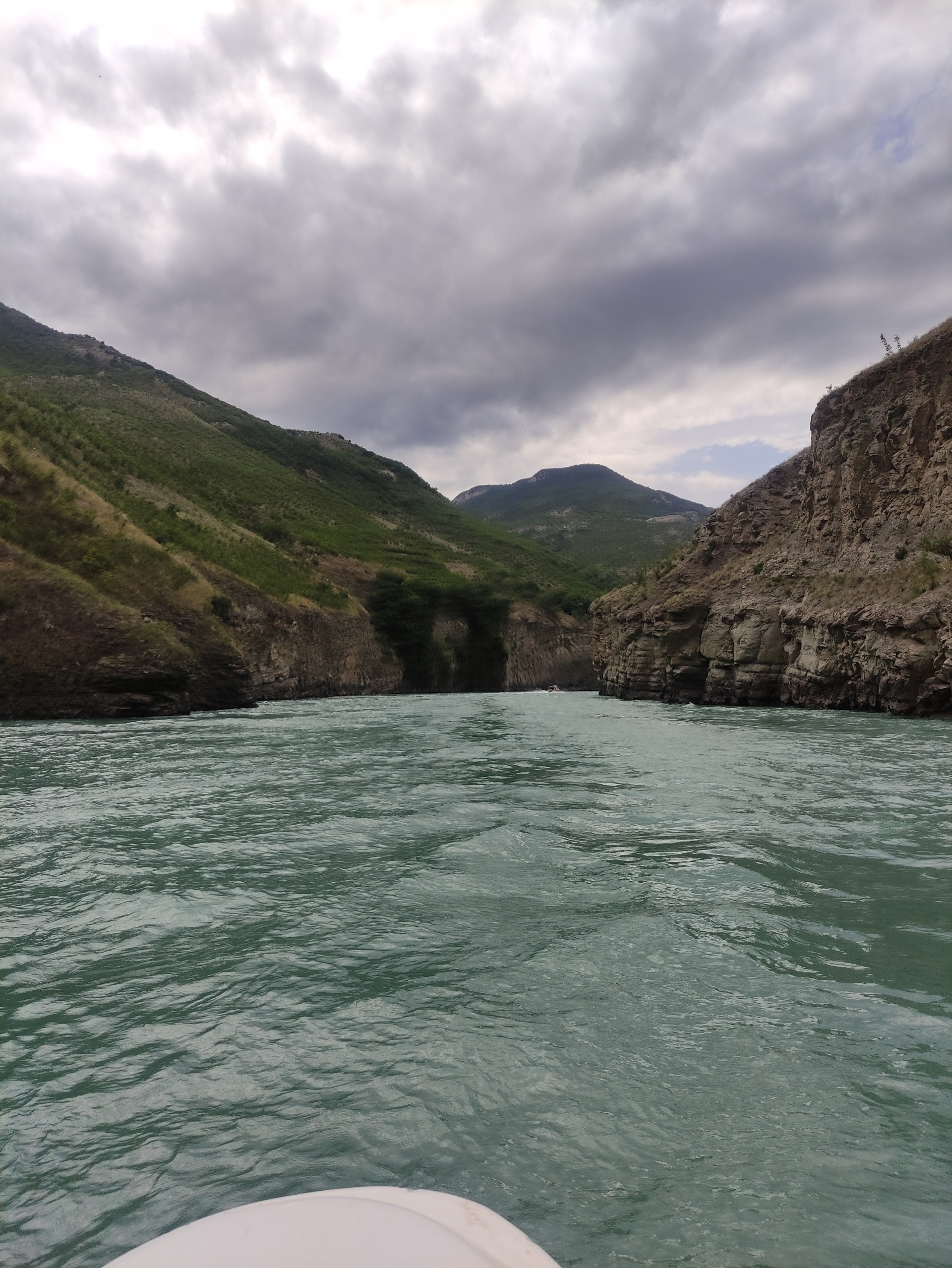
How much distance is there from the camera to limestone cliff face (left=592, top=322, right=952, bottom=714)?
19484 millimetres

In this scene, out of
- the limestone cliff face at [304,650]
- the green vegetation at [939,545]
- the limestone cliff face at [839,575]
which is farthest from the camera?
the limestone cliff face at [304,650]

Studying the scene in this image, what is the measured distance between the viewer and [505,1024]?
3.18 meters

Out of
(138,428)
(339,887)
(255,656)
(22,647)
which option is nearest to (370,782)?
→ (339,887)

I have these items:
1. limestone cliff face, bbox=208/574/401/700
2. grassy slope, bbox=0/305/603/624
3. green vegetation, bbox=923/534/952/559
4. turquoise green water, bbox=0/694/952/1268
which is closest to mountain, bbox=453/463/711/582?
grassy slope, bbox=0/305/603/624

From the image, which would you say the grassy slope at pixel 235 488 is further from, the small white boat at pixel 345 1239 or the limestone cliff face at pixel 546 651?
the small white boat at pixel 345 1239

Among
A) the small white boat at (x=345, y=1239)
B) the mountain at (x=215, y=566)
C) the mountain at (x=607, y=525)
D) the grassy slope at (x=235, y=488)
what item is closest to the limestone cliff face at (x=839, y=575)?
the mountain at (x=215, y=566)

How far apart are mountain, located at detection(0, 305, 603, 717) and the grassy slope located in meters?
0.27

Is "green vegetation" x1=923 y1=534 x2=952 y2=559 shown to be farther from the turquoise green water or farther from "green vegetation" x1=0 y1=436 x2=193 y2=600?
"green vegetation" x1=0 y1=436 x2=193 y2=600

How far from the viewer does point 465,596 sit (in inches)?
2403

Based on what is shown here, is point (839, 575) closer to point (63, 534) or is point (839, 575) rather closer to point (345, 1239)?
point (345, 1239)

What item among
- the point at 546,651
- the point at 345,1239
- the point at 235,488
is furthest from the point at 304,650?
the point at 345,1239

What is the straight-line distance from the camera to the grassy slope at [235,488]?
1521 inches

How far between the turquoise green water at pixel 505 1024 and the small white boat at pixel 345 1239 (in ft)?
1.99

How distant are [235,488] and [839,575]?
5397 centimetres
